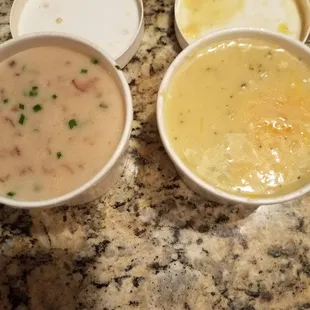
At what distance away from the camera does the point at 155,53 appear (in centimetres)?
125

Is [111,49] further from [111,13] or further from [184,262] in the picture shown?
[184,262]

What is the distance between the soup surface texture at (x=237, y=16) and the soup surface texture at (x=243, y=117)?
0.27 meters

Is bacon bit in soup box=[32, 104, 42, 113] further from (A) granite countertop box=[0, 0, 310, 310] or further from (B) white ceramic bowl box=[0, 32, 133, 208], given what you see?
(A) granite countertop box=[0, 0, 310, 310]

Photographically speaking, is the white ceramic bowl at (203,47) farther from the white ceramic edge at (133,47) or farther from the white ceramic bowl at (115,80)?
→ the white ceramic edge at (133,47)

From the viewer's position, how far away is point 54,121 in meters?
0.98

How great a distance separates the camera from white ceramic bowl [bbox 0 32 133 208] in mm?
888

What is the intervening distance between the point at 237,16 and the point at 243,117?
45 cm

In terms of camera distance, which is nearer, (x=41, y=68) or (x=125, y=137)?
(x=125, y=137)

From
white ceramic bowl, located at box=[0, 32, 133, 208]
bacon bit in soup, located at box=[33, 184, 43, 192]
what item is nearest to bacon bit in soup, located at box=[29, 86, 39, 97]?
white ceramic bowl, located at box=[0, 32, 133, 208]

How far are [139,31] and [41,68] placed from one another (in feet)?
1.02

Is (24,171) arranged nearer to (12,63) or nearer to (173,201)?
(12,63)

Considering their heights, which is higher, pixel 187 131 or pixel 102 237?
pixel 187 131

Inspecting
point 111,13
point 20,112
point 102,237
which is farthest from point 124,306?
point 111,13

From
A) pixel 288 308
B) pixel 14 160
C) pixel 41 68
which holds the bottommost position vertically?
pixel 288 308
